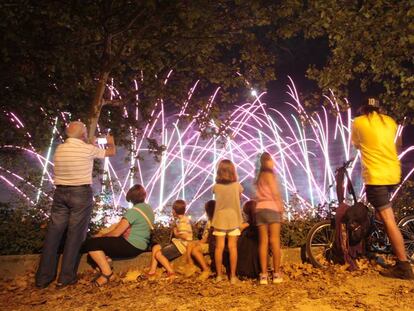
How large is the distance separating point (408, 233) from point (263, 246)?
7.41 feet

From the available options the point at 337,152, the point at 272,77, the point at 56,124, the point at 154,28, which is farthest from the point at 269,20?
the point at 337,152

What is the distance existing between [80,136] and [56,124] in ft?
10.1

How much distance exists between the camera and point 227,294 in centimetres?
534

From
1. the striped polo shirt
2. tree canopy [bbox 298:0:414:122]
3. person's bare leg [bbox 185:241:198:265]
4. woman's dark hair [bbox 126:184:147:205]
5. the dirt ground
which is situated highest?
tree canopy [bbox 298:0:414:122]

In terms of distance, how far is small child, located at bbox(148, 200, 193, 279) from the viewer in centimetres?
628

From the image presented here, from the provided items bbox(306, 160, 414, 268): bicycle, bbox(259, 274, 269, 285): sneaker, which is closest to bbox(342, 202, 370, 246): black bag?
bbox(306, 160, 414, 268): bicycle

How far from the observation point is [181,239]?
21.7ft

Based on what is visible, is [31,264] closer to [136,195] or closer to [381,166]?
[136,195]

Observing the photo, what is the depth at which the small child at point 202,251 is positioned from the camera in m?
6.34

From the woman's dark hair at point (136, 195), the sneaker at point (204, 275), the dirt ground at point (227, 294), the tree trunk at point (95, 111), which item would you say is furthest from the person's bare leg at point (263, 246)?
Answer: the tree trunk at point (95, 111)

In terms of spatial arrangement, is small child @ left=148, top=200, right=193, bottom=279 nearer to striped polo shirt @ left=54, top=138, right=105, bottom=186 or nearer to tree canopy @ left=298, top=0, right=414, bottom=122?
striped polo shirt @ left=54, top=138, right=105, bottom=186

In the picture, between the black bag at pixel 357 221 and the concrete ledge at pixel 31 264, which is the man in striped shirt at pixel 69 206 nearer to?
the concrete ledge at pixel 31 264

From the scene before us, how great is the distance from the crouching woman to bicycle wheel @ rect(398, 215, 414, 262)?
3.66 meters

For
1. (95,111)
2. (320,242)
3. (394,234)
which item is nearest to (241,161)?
(95,111)
